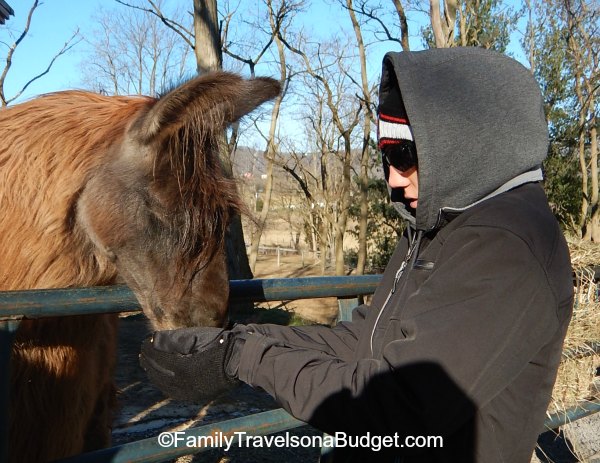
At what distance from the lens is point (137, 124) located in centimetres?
208

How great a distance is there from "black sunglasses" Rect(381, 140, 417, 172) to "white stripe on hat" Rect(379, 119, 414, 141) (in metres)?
0.02

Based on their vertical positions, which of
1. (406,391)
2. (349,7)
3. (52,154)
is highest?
(349,7)

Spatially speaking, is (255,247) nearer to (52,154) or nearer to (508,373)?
(52,154)

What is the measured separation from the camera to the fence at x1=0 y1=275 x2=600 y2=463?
58.9 inches

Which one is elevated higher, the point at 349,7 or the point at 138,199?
the point at 349,7

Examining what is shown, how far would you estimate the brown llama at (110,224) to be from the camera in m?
2.02

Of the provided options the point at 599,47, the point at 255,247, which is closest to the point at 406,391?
the point at 255,247

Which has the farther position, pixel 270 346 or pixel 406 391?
pixel 270 346

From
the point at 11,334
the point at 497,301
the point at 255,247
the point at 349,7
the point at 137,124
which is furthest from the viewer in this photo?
the point at 255,247

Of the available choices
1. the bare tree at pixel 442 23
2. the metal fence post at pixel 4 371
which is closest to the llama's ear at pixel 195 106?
the metal fence post at pixel 4 371

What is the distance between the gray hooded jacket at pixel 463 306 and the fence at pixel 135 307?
0.45 m

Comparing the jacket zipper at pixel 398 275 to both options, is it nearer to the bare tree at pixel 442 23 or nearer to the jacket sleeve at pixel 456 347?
the jacket sleeve at pixel 456 347

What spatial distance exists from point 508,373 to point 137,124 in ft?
5.13

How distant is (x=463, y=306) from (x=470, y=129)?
0.46m
